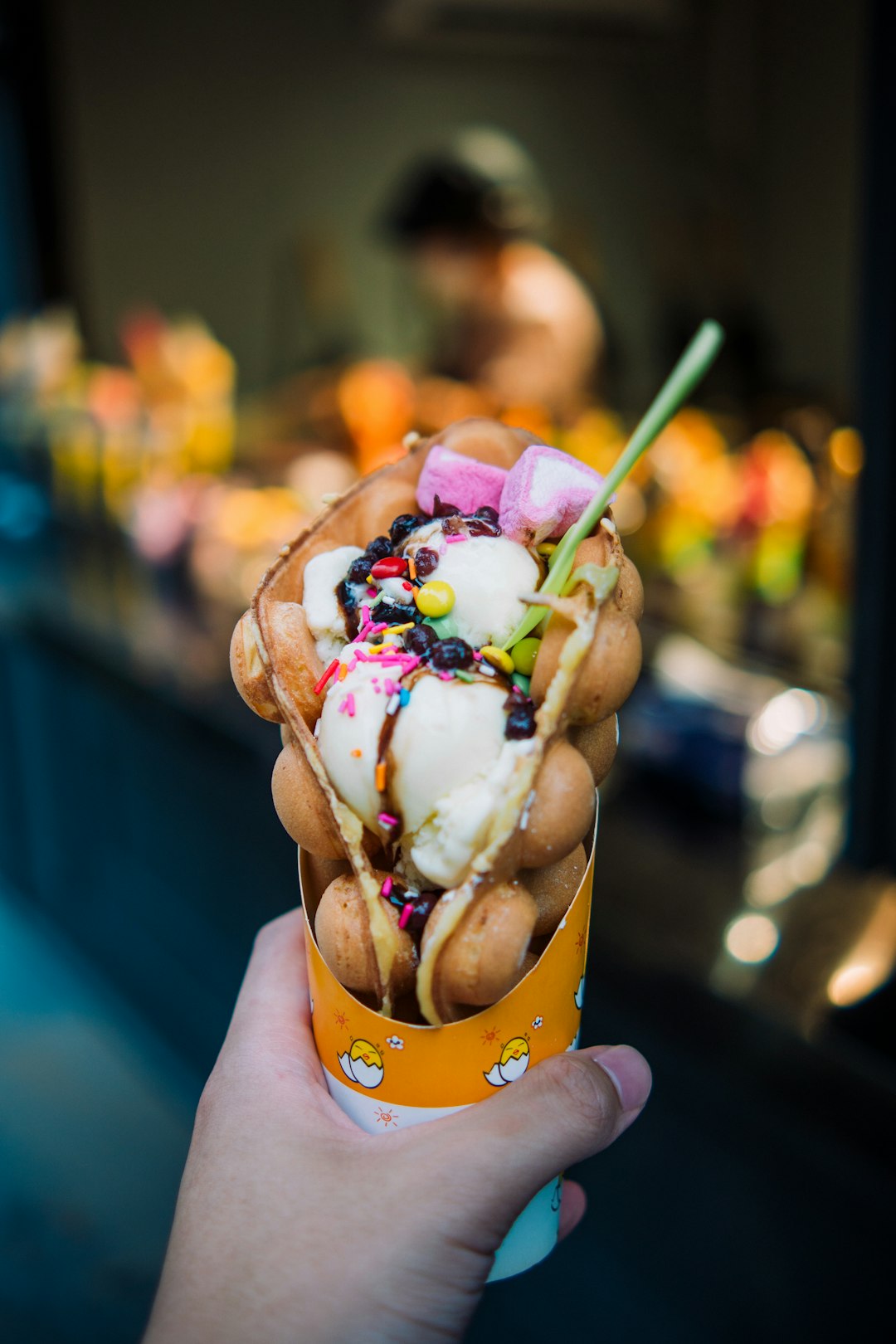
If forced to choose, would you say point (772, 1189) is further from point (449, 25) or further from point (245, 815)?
point (449, 25)

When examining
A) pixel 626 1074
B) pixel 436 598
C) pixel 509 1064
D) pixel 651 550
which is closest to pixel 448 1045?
pixel 509 1064

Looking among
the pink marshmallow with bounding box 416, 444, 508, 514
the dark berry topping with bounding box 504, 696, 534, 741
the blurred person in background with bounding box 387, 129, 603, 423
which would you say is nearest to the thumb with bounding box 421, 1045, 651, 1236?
the dark berry topping with bounding box 504, 696, 534, 741

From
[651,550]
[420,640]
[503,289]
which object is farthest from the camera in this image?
[503,289]

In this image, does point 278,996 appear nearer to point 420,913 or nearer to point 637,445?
point 420,913

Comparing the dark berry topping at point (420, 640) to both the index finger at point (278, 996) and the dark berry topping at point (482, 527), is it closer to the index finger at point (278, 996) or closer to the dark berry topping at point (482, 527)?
the dark berry topping at point (482, 527)

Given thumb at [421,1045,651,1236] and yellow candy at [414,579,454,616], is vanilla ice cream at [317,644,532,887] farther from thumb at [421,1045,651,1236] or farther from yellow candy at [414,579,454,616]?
thumb at [421,1045,651,1236]

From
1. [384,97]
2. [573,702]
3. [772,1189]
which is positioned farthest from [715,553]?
[384,97]

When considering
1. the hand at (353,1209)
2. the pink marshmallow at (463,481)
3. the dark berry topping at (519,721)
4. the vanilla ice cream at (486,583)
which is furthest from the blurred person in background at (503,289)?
the hand at (353,1209)
